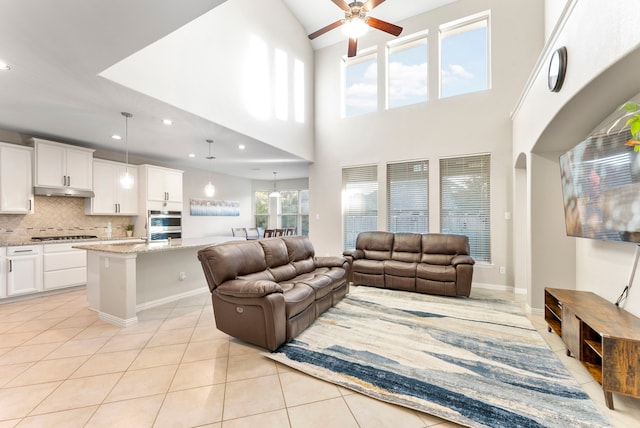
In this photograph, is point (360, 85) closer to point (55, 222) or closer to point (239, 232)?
point (239, 232)

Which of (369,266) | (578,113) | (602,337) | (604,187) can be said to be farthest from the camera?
(369,266)

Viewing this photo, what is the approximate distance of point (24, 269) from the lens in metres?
4.14

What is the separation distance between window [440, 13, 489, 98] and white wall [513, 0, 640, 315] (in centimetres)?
119

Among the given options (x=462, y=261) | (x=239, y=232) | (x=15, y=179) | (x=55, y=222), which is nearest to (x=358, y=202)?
(x=462, y=261)

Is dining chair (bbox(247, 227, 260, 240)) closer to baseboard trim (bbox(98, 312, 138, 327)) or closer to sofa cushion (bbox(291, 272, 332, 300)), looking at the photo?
baseboard trim (bbox(98, 312, 138, 327))

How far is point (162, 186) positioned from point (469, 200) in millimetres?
6503

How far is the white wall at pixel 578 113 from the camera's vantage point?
166 cm

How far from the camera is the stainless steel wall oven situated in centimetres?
592

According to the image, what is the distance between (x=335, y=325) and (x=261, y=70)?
4489 millimetres

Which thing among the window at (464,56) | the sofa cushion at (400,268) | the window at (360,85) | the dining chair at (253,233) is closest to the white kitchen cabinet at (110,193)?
the dining chair at (253,233)

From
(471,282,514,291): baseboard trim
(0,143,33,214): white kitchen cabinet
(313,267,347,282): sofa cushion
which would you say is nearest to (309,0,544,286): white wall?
(471,282,514,291): baseboard trim

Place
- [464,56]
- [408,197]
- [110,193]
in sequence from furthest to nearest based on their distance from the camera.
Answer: [408,197] < [110,193] < [464,56]

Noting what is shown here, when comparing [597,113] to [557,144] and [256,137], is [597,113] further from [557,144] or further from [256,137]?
[256,137]

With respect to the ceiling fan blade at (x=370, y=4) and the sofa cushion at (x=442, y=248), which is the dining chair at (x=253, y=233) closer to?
the sofa cushion at (x=442, y=248)
